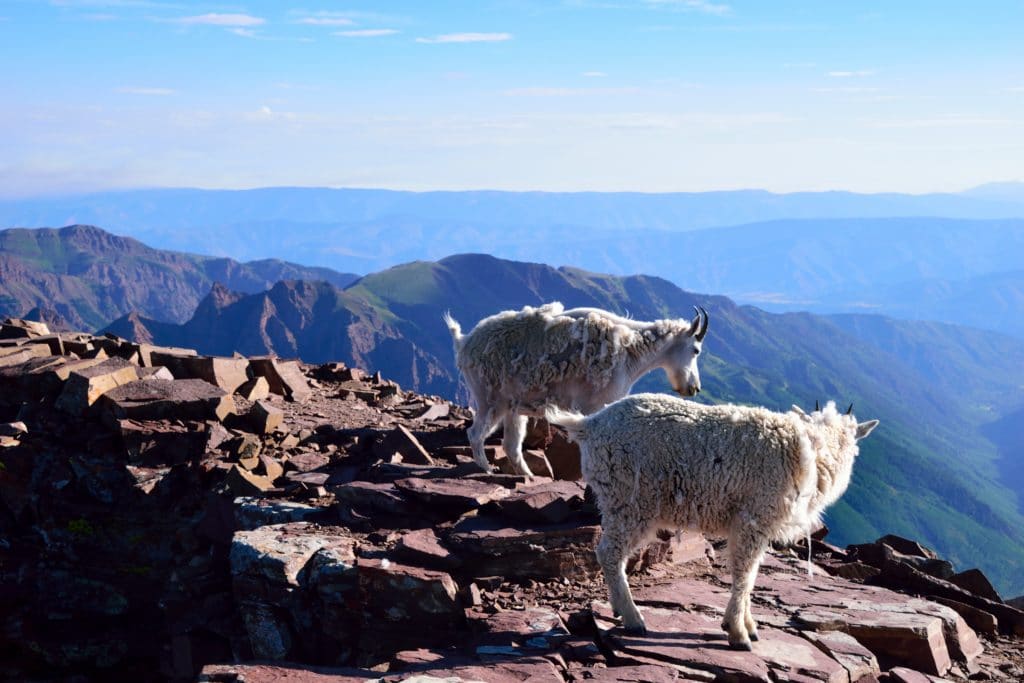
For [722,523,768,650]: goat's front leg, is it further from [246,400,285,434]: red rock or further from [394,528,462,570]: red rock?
[246,400,285,434]: red rock

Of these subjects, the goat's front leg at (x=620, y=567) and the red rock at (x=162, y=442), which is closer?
the goat's front leg at (x=620, y=567)

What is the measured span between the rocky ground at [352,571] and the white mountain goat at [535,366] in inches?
48.3

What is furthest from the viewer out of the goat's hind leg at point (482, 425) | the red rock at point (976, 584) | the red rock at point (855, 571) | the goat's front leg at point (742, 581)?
the goat's hind leg at point (482, 425)

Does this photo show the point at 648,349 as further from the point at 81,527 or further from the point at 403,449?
the point at 81,527

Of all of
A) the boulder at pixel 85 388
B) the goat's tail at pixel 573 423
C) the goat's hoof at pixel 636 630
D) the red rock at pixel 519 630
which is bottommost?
the red rock at pixel 519 630

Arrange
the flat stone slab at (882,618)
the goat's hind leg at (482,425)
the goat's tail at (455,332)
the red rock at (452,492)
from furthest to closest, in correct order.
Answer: the goat's tail at (455,332) → the goat's hind leg at (482,425) → the red rock at (452,492) → the flat stone slab at (882,618)

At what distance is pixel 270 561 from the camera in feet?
39.2

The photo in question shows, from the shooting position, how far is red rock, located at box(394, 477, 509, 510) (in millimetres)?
12445

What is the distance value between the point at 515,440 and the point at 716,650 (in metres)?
6.07

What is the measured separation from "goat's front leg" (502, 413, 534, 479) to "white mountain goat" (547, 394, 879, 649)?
466cm

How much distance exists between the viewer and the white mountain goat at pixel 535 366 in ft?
47.6

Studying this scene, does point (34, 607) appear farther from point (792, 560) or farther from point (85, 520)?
point (792, 560)

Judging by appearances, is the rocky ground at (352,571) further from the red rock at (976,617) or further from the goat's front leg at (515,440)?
the goat's front leg at (515,440)

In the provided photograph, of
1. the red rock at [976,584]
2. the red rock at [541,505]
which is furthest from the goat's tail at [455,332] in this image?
the red rock at [976,584]
